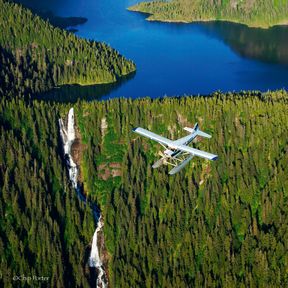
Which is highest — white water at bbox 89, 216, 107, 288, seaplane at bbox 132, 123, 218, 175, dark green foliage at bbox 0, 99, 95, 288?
seaplane at bbox 132, 123, 218, 175

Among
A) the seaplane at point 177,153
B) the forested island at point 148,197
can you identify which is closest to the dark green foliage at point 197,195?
the forested island at point 148,197

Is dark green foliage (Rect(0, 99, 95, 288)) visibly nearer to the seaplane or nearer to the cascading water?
the cascading water

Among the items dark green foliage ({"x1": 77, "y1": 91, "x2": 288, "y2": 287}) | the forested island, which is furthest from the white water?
dark green foliage ({"x1": 77, "y1": 91, "x2": 288, "y2": 287})

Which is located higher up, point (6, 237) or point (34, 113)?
point (34, 113)

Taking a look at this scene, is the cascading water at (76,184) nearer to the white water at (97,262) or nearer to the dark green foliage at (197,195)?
the white water at (97,262)

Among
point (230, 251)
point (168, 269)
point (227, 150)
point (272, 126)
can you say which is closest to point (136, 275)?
point (168, 269)

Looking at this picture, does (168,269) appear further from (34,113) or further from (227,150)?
(34,113)
